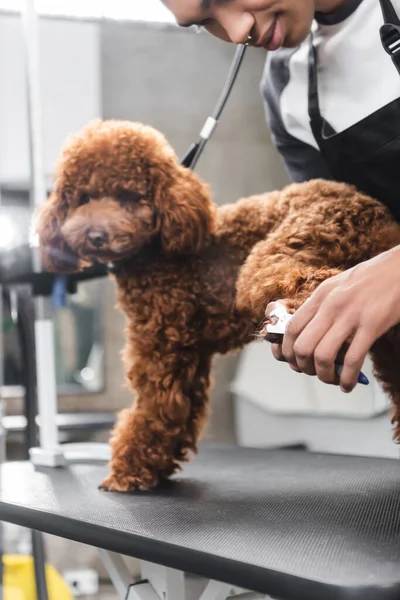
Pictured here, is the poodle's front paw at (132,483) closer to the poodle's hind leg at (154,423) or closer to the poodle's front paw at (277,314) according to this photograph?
the poodle's hind leg at (154,423)

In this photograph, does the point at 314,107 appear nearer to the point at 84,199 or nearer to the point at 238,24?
the point at 238,24

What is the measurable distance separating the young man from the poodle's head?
17 cm

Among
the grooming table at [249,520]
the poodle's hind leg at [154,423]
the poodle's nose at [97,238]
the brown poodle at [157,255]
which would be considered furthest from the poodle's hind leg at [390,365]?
the poodle's nose at [97,238]

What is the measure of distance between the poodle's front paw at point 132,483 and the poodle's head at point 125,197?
0.95ft

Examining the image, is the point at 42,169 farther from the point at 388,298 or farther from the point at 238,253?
the point at 388,298

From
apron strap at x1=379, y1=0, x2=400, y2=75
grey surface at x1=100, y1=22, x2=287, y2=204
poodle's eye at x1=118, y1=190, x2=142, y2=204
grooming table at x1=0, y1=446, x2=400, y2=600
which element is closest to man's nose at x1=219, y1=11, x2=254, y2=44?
apron strap at x1=379, y1=0, x2=400, y2=75

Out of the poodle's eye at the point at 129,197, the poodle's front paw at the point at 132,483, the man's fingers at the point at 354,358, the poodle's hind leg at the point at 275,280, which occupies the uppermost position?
the poodle's eye at the point at 129,197

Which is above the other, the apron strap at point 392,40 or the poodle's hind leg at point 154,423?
the apron strap at point 392,40

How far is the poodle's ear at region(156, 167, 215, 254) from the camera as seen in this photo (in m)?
0.88

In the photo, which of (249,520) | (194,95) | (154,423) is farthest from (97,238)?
(194,95)

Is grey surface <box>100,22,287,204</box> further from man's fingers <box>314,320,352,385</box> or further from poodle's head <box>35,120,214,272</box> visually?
man's fingers <box>314,320,352,385</box>

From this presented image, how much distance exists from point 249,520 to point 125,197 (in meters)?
0.43

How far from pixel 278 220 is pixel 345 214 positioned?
0.11 meters

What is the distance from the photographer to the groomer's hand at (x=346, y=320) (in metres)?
0.55
